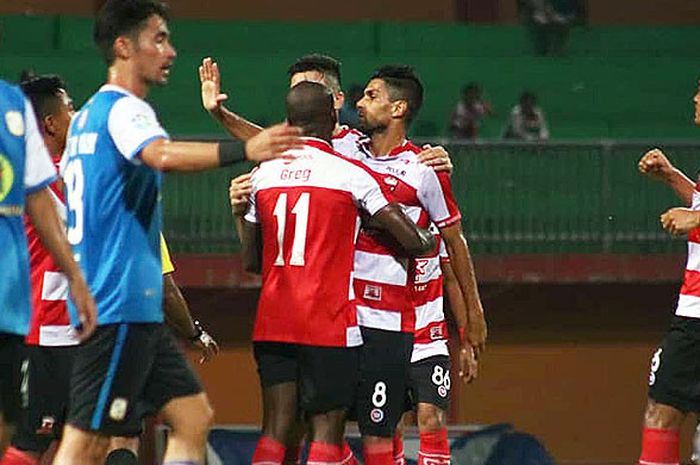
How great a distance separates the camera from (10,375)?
18.7 ft

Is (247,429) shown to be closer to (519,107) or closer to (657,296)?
(657,296)

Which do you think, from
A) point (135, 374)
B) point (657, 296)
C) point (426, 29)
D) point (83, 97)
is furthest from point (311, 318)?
point (426, 29)

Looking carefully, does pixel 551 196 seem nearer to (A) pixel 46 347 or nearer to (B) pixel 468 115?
(B) pixel 468 115

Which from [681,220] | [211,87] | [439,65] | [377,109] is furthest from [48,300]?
[439,65]

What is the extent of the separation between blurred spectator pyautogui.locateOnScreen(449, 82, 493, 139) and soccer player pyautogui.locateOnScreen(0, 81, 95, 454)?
9.60 m

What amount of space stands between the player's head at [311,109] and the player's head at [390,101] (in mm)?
1335

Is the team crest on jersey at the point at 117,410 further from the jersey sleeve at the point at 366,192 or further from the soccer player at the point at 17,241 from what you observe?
the jersey sleeve at the point at 366,192

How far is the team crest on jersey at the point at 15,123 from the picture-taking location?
575cm

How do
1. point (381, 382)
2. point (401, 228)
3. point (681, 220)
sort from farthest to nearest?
1. point (681, 220)
2. point (381, 382)
3. point (401, 228)

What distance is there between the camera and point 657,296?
44.5 ft

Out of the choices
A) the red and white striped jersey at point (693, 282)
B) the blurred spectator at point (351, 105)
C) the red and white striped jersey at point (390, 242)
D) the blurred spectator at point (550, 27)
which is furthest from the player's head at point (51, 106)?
the blurred spectator at point (550, 27)

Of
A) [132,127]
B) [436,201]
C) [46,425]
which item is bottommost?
[46,425]

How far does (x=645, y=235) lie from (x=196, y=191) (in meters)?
3.42

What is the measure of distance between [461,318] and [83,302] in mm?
3419
